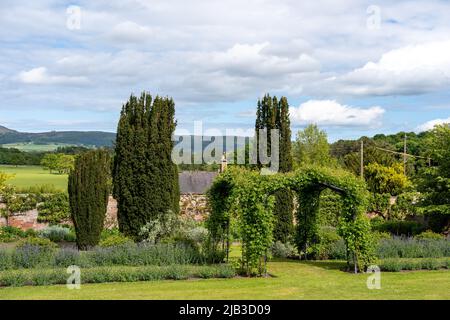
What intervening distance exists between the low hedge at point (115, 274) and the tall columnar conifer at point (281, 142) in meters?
5.72

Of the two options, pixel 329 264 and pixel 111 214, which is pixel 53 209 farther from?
pixel 329 264

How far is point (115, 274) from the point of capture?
39.3 ft

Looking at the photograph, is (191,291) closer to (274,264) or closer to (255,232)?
(255,232)

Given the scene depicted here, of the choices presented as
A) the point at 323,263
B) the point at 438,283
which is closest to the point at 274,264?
the point at 323,263

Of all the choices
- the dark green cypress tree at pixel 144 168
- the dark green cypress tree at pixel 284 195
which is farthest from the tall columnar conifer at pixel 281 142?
the dark green cypress tree at pixel 144 168

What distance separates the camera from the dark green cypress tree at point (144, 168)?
16.8 m

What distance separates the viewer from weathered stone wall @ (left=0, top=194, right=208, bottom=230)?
76.5 feet

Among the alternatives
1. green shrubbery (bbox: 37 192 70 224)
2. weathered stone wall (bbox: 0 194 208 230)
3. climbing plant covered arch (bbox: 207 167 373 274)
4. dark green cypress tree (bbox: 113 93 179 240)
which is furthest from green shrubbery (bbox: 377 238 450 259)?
green shrubbery (bbox: 37 192 70 224)

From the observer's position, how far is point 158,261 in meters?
13.6

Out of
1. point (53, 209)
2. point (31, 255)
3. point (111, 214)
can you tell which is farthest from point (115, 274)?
point (53, 209)

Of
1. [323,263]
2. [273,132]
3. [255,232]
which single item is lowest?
[323,263]

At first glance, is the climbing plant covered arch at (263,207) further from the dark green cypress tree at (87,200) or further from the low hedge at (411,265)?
the dark green cypress tree at (87,200)

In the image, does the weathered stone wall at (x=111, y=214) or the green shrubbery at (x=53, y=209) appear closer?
the weathered stone wall at (x=111, y=214)
